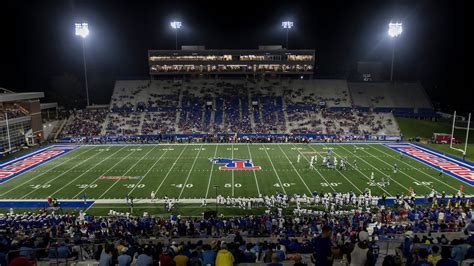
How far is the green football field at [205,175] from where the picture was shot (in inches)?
845

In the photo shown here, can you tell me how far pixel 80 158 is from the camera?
3084 cm

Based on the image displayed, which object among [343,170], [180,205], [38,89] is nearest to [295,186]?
[343,170]

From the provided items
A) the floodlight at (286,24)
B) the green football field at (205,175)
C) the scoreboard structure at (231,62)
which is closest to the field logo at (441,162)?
the green football field at (205,175)

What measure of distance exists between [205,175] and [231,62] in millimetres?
31526

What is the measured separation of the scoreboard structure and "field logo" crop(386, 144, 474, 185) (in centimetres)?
2230

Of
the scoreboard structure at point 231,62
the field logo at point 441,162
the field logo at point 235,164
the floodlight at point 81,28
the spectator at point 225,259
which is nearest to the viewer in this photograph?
the spectator at point 225,259

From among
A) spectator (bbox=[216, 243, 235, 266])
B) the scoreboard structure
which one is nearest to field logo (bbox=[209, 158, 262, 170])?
spectator (bbox=[216, 243, 235, 266])

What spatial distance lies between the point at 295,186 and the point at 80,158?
1976 cm

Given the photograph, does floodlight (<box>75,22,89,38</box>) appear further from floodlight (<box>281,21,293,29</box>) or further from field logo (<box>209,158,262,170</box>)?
floodlight (<box>281,21,293,29</box>)

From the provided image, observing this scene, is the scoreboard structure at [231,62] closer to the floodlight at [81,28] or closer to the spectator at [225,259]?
the floodlight at [81,28]

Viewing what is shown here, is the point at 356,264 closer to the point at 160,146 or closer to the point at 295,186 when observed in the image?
the point at 295,186

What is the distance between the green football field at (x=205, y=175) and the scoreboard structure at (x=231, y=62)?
22.1 meters

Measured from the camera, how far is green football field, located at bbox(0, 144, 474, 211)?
21.5 meters

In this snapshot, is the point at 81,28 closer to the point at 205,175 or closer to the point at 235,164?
the point at 235,164
